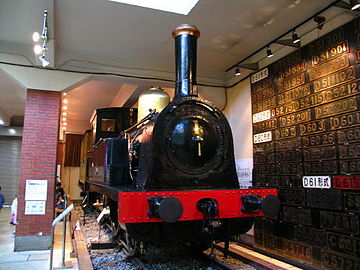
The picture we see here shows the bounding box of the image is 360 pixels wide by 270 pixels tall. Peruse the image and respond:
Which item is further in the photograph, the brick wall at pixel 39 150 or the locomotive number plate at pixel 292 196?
the brick wall at pixel 39 150

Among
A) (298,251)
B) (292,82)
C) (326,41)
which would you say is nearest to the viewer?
(326,41)

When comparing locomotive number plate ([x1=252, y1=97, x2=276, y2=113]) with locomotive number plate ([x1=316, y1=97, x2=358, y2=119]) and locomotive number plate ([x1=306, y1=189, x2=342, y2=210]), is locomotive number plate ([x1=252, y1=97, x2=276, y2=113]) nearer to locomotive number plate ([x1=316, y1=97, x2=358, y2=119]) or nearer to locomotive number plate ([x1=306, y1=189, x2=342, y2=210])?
locomotive number plate ([x1=316, y1=97, x2=358, y2=119])

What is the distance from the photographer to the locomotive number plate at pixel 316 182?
14.4 feet

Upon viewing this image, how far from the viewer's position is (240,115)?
6.94 m

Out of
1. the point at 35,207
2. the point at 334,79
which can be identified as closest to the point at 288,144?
the point at 334,79

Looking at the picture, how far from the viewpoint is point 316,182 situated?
15.0ft

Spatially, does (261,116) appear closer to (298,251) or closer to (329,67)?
(329,67)

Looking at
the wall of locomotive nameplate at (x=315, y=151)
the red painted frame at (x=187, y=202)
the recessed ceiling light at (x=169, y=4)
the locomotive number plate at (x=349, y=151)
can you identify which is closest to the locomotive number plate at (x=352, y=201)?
the wall of locomotive nameplate at (x=315, y=151)

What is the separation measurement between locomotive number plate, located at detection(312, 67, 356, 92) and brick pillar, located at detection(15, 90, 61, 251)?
15.6 ft

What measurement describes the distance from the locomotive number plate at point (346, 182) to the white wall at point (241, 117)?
7.65 feet

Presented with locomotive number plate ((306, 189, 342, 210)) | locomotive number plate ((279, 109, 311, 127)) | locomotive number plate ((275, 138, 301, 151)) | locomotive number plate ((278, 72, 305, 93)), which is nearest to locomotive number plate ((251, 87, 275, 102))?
locomotive number plate ((278, 72, 305, 93))

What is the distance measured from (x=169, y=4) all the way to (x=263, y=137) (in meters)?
3.01

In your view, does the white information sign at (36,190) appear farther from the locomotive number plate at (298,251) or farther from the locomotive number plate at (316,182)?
the locomotive number plate at (316,182)

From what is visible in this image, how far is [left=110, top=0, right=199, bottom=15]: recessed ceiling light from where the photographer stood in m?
4.58
